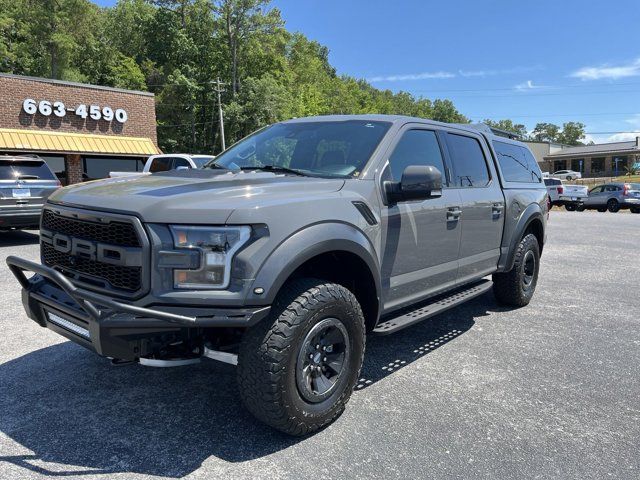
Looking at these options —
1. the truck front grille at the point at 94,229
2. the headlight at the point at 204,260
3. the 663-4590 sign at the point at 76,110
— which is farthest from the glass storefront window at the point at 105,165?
the headlight at the point at 204,260

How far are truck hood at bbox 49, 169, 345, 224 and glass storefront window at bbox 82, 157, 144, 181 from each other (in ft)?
62.9

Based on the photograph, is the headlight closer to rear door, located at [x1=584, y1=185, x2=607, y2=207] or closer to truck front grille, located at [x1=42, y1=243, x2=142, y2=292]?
truck front grille, located at [x1=42, y1=243, x2=142, y2=292]

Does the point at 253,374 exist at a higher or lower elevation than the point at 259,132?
lower

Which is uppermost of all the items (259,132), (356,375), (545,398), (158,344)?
(259,132)

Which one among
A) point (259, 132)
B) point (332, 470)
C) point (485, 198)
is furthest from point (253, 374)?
point (485, 198)

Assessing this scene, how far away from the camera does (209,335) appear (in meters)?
2.91

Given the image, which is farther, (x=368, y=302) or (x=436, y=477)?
(x=368, y=302)

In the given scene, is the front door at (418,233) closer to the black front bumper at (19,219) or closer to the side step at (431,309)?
the side step at (431,309)

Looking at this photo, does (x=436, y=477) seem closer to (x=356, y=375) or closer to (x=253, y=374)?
(x=356, y=375)

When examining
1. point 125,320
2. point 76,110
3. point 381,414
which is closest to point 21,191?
point 125,320

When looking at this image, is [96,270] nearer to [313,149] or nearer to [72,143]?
[313,149]

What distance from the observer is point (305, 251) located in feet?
9.06

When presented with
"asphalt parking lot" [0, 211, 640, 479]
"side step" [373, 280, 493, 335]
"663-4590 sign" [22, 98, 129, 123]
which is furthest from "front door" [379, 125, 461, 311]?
"663-4590 sign" [22, 98, 129, 123]

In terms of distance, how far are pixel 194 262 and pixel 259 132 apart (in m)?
2.31
